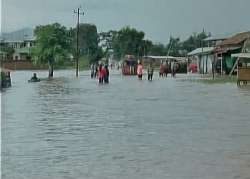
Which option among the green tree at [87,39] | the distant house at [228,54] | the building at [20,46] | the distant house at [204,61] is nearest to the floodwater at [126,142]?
the distant house at [228,54]

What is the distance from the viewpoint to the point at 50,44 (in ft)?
184

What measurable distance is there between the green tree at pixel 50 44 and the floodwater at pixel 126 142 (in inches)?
1493

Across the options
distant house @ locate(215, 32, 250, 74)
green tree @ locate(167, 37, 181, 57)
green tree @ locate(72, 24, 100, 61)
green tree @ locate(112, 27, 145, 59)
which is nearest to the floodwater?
distant house @ locate(215, 32, 250, 74)

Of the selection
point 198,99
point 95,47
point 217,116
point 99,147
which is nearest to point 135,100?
point 198,99

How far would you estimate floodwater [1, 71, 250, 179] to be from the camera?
308 inches

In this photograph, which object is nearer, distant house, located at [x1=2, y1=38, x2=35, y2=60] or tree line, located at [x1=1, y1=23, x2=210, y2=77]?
tree line, located at [x1=1, y1=23, x2=210, y2=77]

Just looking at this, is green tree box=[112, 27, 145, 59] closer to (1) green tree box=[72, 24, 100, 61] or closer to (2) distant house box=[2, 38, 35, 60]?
(1) green tree box=[72, 24, 100, 61]

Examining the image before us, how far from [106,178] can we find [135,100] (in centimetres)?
1408

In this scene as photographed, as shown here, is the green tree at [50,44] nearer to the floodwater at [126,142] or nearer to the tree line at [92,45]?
the tree line at [92,45]

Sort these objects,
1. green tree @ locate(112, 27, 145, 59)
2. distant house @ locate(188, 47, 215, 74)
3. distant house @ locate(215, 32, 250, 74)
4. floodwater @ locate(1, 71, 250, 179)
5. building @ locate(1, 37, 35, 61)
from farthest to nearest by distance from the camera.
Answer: building @ locate(1, 37, 35, 61)
green tree @ locate(112, 27, 145, 59)
distant house @ locate(188, 47, 215, 74)
distant house @ locate(215, 32, 250, 74)
floodwater @ locate(1, 71, 250, 179)

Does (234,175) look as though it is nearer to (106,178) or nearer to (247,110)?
(106,178)

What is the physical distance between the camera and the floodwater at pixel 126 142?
7.83m

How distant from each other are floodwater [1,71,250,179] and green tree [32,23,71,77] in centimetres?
3792

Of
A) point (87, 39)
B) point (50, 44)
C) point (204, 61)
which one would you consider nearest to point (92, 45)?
point (87, 39)
